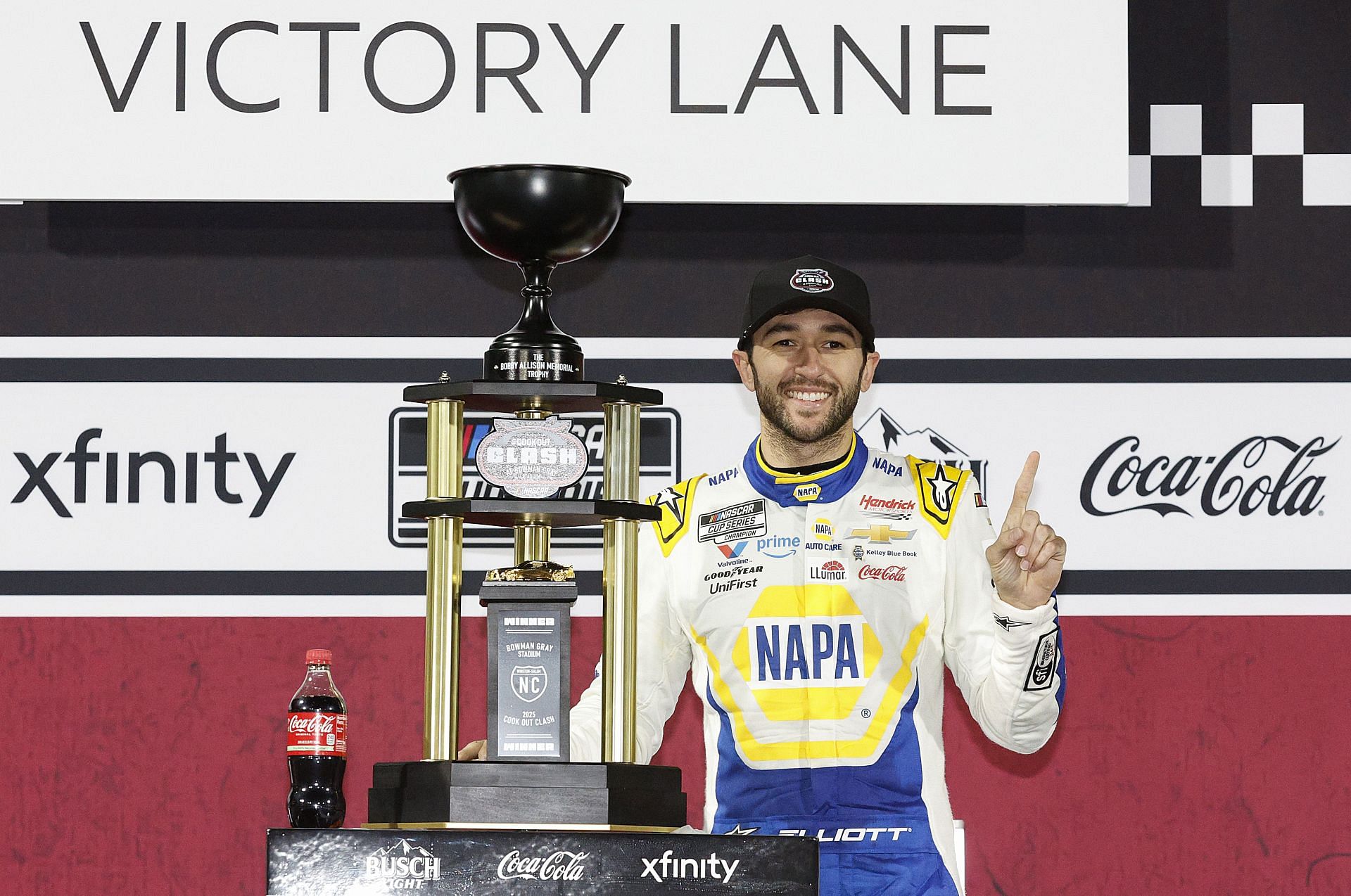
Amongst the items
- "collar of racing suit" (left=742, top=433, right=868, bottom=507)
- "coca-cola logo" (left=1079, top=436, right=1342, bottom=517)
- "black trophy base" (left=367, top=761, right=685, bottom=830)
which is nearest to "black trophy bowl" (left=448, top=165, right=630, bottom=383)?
"black trophy base" (left=367, top=761, right=685, bottom=830)

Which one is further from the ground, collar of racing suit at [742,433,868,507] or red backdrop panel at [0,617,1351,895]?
collar of racing suit at [742,433,868,507]

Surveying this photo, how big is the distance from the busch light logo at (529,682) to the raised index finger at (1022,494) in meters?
0.57

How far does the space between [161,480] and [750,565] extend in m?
1.18

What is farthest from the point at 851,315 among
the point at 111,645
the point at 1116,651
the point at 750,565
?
the point at 111,645

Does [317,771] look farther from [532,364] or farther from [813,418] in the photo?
[532,364]

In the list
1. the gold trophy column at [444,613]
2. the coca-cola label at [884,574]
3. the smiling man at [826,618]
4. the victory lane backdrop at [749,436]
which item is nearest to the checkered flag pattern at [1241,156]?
the victory lane backdrop at [749,436]

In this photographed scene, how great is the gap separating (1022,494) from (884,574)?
17.8 inches

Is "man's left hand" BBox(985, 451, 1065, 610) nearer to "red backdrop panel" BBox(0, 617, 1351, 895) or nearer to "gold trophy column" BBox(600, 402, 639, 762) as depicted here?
"gold trophy column" BBox(600, 402, 639, 762)

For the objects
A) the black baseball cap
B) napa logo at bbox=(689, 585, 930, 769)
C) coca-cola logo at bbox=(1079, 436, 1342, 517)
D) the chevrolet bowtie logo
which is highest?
the black baseball cap

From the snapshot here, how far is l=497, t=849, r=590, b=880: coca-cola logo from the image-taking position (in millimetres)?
1512

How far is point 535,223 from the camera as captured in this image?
1.81 m

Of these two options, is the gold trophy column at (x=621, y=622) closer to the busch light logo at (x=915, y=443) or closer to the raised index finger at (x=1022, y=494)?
the raised index finger at (x=1022, y=494)

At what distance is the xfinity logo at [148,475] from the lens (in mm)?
2848

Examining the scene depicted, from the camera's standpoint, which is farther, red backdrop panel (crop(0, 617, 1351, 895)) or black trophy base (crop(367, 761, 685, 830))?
red backdrop panel (crop(0, 617, 1351, 895))
